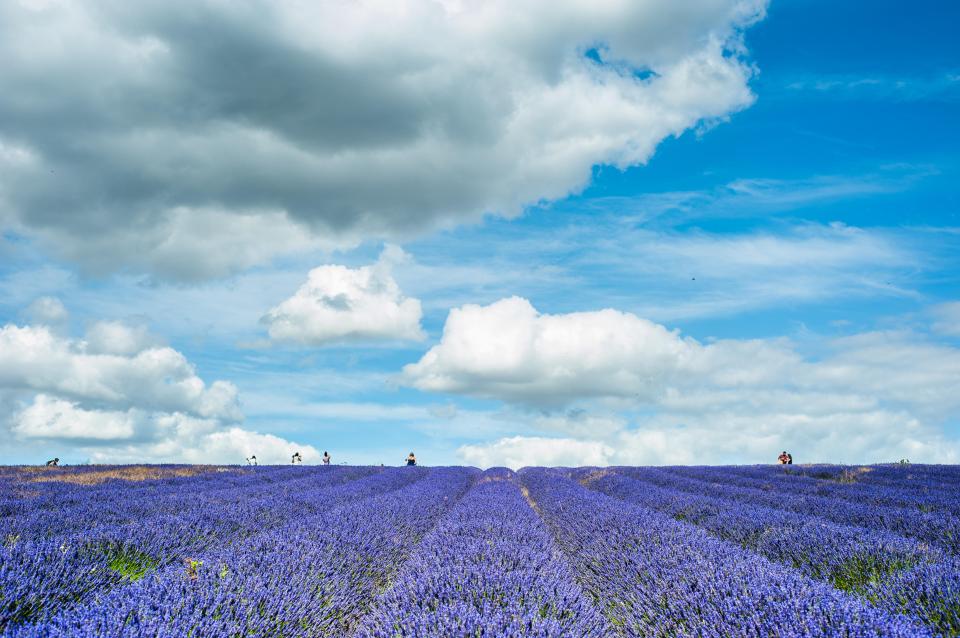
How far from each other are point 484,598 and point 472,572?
15.5 inches

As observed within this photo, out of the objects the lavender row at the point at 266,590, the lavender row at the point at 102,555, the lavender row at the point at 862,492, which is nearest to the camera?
the lavender row at the point at 266,590

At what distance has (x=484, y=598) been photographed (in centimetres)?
339

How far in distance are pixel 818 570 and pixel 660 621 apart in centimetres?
238

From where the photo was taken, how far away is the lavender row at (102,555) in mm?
3492

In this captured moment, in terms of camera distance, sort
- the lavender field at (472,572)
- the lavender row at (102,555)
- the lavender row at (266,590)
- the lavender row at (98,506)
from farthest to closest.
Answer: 1. the lavender row at (98,506)
2. the lavender row at (102,555)
3. the lavender field at (472,572)
4. the lavender row at (266,590)

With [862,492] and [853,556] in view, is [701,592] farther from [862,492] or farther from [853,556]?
[862,492]

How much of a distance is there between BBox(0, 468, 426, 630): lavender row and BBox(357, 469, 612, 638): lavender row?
1831mm

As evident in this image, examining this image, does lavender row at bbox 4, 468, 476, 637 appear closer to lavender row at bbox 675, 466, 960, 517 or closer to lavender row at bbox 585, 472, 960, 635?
lavender row at bbox 585, 472, 960, 635

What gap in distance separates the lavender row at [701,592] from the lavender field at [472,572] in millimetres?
16

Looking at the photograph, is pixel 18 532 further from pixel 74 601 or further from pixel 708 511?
pixel 708 511

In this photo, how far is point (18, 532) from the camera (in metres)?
6.20

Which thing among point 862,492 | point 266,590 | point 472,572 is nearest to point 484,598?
point 472,572

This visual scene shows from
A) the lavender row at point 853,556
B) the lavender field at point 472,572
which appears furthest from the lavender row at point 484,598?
the lavender row at point 853,556

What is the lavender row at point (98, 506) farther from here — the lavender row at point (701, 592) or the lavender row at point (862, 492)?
the lavender row at point (862, 492)
